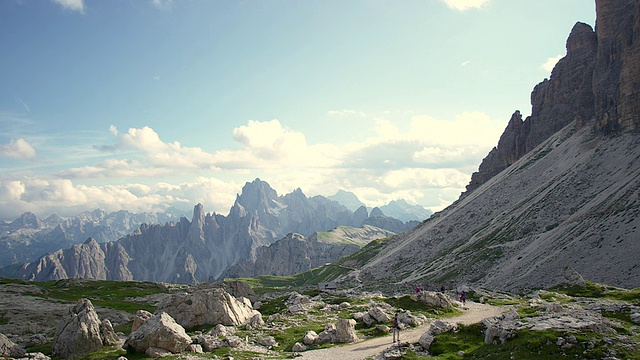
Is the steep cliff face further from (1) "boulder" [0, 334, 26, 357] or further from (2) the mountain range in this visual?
(1) "boulder" [0, 334, 26, 357]

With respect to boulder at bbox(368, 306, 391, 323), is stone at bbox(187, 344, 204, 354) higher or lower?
lower

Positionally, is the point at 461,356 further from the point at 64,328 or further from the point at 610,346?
the point at 64,328

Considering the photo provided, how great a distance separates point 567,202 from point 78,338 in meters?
120

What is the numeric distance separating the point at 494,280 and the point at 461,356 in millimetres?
70513

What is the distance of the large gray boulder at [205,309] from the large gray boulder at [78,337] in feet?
37.9

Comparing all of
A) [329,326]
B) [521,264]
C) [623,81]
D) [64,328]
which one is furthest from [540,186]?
[64,328]

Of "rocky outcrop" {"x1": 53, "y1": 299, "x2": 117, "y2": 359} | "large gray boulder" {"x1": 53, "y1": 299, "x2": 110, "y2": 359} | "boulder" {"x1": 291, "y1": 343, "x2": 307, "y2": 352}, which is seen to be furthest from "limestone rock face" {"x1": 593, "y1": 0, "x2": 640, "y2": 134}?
"large gray boulder" {"x1": 53, "y1": 299, "x2": 110, "y2": 359}

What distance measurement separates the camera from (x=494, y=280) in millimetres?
90188

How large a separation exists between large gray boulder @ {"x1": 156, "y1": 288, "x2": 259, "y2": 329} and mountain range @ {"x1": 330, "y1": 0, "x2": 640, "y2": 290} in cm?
6107

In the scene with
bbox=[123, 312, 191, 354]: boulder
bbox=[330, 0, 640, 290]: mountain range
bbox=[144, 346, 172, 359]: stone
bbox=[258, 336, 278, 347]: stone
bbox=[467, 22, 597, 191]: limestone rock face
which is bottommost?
bbox=[258, 336, 278, 347]: stone

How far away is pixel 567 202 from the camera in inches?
4259

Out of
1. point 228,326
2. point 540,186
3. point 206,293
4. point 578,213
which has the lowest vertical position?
point 228,326

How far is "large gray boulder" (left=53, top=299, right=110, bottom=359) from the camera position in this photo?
37.2 meters

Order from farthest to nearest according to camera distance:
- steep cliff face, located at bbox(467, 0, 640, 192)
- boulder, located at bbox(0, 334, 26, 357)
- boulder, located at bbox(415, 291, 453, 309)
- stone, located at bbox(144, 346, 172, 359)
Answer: steep cliff face, located at bbox(467, 0, 640, 192)
boulder, located at bbox(415, 291, 453, 309)
boulder, located at bbox(0, 334, 26, 357)
stone, located at bbox(144, 346, 172, 359)
